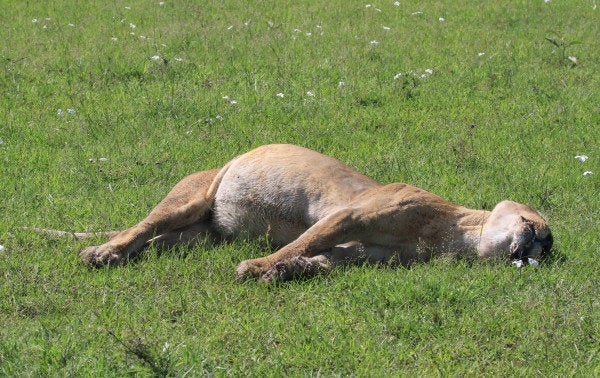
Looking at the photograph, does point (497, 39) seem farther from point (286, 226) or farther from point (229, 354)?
point (229, 354)

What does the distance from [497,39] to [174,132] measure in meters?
4.91

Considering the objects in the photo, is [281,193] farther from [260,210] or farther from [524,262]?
[524,262]

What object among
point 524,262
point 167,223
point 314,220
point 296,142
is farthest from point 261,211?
point 296,142

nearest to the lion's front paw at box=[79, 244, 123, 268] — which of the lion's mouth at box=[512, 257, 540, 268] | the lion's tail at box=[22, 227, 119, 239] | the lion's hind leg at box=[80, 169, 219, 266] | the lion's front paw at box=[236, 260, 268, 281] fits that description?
the lion's hind leg at box=[80, 169, 219, 266]

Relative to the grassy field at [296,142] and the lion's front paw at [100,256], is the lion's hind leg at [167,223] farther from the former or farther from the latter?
the grassy field at [296,142]

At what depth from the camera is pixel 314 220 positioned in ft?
21.7

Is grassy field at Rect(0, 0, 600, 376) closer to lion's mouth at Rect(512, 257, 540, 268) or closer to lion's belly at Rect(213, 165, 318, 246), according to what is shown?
lion's mouth at Rect(512, 257, 540, 268)

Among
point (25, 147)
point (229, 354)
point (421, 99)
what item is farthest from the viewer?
point (421, 99)

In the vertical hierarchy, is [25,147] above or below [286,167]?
below

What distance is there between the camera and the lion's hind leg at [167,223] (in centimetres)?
619

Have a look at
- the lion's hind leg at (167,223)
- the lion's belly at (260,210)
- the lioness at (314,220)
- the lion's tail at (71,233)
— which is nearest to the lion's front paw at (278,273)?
the lioness at (314,220)

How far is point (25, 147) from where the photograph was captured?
8414 mm

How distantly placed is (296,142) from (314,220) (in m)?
2.34

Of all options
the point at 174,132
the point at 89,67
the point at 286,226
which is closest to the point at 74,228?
the point at 286,226
